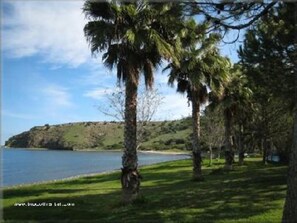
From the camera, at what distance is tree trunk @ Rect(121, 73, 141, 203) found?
17.8m

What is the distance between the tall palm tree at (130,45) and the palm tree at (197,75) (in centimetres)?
653

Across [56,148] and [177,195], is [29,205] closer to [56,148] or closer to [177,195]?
[177,195]

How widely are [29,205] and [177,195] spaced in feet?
21.7

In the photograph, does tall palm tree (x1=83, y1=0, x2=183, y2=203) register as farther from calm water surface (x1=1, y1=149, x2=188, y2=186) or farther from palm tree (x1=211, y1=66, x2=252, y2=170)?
calm water surface (x1=1, y1=149, x2=188, y2=186)

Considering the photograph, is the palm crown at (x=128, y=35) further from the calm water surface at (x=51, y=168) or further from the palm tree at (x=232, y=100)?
the calm water surface at (x=51, y=168)

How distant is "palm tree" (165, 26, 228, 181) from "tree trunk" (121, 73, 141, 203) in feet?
22.4

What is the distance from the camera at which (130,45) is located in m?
17.7

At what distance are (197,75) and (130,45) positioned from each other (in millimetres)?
9676

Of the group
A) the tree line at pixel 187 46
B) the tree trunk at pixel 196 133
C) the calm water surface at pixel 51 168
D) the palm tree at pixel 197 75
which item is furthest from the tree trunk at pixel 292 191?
the calm water surface at pixel 51 168

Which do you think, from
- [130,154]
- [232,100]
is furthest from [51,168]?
[130,154]

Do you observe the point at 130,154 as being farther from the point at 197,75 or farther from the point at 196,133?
the point at 196,133

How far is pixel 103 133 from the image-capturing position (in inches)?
7840

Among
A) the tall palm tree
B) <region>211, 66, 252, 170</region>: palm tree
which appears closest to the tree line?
the tall palm tree

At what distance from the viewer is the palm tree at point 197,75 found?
26141mm
